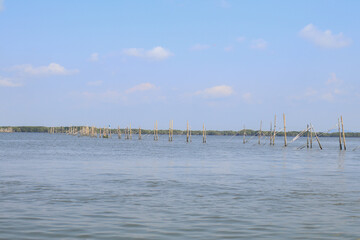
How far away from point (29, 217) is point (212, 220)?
5.54 m

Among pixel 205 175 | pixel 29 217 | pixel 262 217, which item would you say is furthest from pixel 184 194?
pixel 205 175

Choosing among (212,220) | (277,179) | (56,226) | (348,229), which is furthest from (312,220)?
(277,179)

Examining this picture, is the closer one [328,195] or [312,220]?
[312,220]

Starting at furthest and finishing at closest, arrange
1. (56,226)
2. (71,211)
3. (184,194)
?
(184,194), (71,211), (56,226)

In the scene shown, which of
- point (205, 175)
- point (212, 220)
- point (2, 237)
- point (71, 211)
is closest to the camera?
point (2, 237)

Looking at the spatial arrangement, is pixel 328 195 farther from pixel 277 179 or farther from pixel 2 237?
pixel 2 237

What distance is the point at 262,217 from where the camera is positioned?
46.3 ft

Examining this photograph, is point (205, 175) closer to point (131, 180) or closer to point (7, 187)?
point (131, 180)

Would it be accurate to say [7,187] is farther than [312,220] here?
Yes

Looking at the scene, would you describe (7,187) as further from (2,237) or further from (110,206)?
(2,237)

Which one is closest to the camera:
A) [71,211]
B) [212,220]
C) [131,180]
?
[212,220]

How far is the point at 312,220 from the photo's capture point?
1377cm

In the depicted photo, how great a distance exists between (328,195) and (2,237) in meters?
13.7

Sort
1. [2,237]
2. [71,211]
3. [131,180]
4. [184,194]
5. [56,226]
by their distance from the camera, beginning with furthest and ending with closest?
[131,180] < [184,194] < [71,211] < [56,226] < [2,237]
